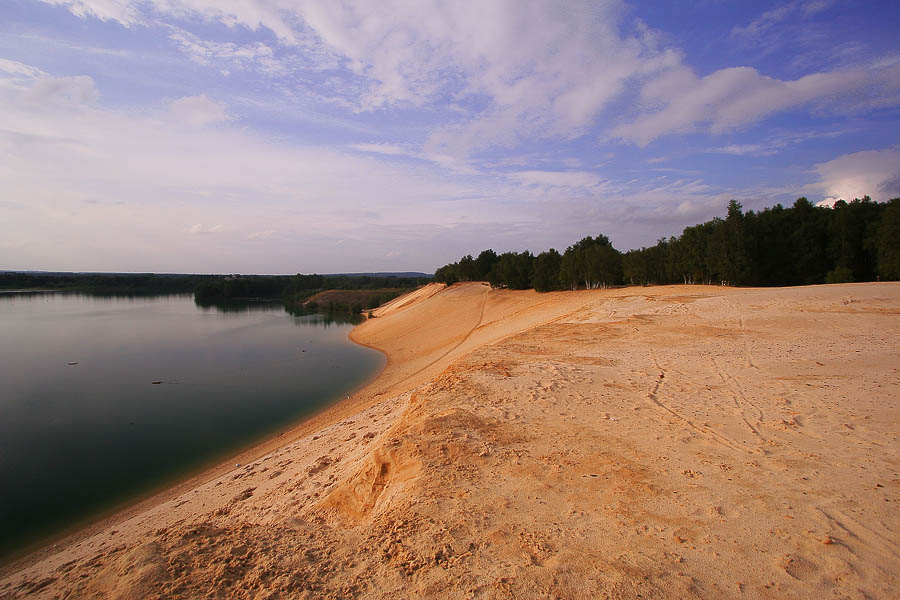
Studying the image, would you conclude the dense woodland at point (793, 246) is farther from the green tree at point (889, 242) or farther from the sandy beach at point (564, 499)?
the sandy beach at point (564, 499)

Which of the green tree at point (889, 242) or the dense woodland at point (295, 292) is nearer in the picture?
the green tree at point (889, 242)

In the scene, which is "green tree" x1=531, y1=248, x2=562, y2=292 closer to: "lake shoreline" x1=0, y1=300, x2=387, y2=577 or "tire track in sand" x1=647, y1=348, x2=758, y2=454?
"lake shoreline" x1=0, y1=300, x2=387, y2=577

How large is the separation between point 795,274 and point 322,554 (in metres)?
33.4

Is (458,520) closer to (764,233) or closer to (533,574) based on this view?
(533,574)

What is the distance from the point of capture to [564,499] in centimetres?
401

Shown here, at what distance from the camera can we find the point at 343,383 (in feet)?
59.2

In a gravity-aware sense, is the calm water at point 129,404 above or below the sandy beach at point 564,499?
below

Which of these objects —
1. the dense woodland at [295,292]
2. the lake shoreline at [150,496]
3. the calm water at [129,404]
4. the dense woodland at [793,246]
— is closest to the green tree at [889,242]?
the dense woodland at [793,246]

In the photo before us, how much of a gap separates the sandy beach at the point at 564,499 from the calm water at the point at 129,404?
197 centimetres

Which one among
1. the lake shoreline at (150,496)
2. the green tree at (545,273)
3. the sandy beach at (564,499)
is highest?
the green tree at (545,273)

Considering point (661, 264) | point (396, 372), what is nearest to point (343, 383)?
point (396, 372)

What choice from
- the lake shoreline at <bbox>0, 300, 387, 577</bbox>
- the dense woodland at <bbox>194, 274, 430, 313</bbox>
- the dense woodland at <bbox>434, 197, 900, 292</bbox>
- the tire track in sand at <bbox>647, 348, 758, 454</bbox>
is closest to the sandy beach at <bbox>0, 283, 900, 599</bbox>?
the tire track in sand at <bbox>647, 348, 758, 454</bbox>

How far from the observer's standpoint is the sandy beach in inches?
119

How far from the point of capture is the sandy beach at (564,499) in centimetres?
303
